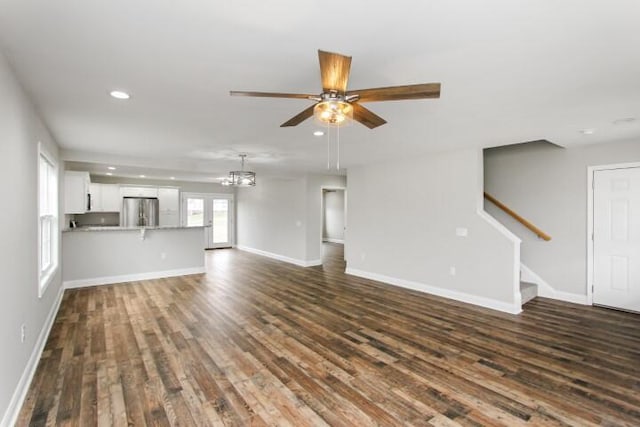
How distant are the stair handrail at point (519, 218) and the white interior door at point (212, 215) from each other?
26.4 ft

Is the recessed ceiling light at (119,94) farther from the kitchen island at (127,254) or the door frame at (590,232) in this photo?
the door frame at (590,232)

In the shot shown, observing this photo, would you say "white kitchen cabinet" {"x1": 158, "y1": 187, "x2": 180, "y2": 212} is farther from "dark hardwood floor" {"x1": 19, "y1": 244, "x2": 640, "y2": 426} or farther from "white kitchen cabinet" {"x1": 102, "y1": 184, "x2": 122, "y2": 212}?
"dark hardwood floor" {"x1": 19, "y1": 244, "x2": 640, "y2": 426}

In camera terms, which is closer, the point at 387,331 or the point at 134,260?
the point at 387,331

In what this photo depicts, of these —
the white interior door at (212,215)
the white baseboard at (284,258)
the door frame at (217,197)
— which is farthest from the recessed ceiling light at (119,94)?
the door frame at (217,197)

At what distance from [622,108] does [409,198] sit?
3040 millimetres

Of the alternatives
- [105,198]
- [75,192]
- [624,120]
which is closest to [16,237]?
[75,192]

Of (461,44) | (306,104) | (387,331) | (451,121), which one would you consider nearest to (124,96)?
(306,104)

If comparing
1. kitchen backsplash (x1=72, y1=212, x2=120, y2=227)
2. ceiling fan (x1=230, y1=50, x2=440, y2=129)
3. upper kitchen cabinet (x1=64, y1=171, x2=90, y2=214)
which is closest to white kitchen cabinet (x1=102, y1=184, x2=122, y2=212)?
kitchen backsplash (x1=72, y1=212, x2=120, y2=227)

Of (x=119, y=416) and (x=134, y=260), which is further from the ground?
(x=134, y=260)

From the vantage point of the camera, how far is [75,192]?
19.5 ft

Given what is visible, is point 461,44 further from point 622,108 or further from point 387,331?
point 387,331

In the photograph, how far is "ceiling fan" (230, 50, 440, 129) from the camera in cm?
162

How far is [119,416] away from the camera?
7.01ft

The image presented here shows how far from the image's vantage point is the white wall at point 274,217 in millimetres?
7957
